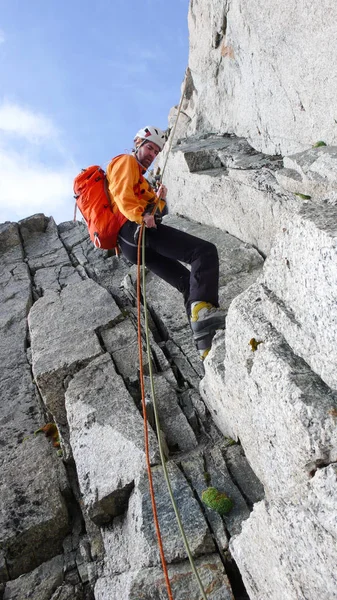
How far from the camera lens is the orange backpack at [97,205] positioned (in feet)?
25.0

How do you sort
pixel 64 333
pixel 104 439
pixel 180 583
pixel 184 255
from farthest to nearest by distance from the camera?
pixel 64 333 < pixel 184 255 < pixel 104 439 < pixel 180 583

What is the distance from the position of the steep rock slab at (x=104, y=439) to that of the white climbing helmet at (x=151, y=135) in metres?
4.07

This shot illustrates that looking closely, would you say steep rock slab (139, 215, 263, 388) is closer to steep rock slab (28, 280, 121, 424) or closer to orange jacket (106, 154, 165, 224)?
steep rock slab (28, 280, 121, 424)

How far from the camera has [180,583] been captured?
430cm

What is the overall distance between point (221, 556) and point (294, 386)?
2215 mm

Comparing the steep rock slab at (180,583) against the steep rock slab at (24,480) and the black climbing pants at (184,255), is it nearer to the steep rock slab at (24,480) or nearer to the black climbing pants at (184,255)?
the steep rock slab at (24,480)

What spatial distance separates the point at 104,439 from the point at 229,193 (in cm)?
698

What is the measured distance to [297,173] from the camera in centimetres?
865

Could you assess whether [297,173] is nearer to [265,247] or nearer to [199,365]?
[265,247]

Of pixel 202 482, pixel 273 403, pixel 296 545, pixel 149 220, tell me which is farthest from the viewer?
pixel 149 220

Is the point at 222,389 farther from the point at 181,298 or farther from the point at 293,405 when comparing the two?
the point at 181,298

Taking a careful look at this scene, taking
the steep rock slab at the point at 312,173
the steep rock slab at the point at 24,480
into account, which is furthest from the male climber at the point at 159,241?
the steep rock slab at the point at 24,480

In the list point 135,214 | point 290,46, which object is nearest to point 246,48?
point 290,46

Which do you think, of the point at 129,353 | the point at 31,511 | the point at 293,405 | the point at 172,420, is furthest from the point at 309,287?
the point at 31,511
